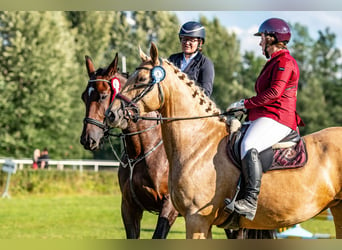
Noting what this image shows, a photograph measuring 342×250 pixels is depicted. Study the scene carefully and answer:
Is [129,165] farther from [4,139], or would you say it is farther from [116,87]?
[4,139]

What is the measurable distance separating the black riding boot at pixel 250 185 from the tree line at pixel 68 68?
92.5 ft

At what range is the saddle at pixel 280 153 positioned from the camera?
646 centimetres

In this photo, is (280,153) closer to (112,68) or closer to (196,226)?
(196,226)

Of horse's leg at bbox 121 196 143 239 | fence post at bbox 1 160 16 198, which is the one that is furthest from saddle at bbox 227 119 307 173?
fence post at bbox 1 160 16 198

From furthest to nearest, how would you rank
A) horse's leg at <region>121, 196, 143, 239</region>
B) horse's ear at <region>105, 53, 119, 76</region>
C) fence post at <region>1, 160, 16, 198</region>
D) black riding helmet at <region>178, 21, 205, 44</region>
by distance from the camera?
fence post at <region>1, 160, 16, 198</region>, horse's ear at <region>105, 53, 119, 76</region>, horse's leg at <region>121, 196, 143, 239</region>, black riding helmet at <region>178, 21, 205, 44</region>

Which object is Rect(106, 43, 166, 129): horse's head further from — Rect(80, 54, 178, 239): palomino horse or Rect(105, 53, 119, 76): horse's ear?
Rect(105, 53, 119, 76): horse's ear

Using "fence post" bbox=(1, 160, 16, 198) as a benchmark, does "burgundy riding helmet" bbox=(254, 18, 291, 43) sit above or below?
above

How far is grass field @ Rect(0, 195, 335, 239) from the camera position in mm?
14164

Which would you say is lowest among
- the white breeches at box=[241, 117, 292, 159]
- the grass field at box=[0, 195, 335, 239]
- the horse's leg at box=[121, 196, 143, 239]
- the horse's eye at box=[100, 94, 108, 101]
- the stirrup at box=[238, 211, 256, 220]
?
the grass field at box=[0, 195, 335, 239]

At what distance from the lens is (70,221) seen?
57.0 ft

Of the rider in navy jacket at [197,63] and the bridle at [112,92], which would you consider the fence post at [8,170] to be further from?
the rider in navy jacket at [197,63]

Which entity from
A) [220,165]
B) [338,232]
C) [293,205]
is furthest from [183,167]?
[338,232]

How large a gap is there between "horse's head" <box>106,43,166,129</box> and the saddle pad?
1.38 meters

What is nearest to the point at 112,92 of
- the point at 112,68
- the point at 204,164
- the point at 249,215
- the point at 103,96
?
the point at 103,96
